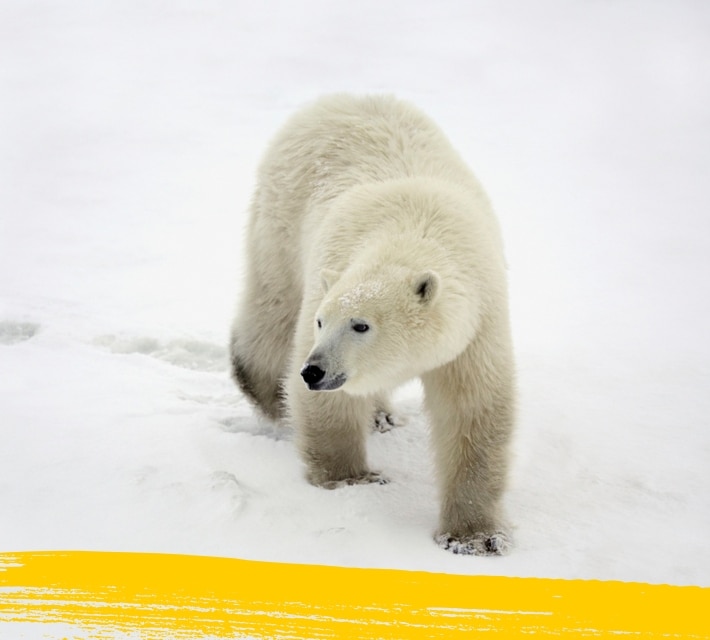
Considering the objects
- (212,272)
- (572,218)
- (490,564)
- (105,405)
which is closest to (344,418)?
(490,564)

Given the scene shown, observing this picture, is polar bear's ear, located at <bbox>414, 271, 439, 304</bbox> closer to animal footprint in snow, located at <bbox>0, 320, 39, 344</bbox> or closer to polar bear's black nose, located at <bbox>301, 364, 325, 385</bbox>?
polar bear's black nose, located at <bbox>301, 364, 325, 385</bbox>

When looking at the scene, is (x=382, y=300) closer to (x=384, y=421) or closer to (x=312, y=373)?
(x=312, y=373)

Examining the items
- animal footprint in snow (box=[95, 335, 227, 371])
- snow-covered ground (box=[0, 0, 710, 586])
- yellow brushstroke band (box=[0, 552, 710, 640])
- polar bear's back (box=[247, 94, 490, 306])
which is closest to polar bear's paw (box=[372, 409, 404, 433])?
→ snow-covered ground (box=[0, 0, 710, 586])

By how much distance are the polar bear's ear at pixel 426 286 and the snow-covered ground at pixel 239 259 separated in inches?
39.6

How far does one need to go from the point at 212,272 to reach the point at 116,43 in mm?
10910

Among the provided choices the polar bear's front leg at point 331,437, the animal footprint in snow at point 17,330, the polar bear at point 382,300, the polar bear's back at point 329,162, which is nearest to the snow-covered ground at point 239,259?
the animal footprint in snow at point 17,330

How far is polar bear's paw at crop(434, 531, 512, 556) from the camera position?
135 inches

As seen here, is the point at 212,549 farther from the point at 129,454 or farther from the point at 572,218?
the point at 572,218

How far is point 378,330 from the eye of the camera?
10.5 feet

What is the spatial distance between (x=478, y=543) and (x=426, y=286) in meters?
1.13

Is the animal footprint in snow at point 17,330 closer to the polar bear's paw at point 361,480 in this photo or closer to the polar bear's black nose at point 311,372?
the polar bear's paw at point 361,480

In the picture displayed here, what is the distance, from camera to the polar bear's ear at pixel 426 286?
3195 mm

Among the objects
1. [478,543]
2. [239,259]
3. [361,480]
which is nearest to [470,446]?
[478,543]

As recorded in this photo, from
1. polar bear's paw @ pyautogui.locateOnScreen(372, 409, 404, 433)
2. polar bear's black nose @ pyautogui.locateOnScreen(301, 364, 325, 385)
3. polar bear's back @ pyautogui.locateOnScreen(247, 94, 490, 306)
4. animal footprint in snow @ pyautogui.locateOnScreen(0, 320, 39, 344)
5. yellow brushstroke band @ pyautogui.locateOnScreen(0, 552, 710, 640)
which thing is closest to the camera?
yellow brushstroke band @ pyautogui.locateOnScreen(0, 552, 710, 640)
